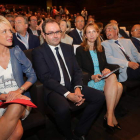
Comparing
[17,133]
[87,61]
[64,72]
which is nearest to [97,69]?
[87,61]

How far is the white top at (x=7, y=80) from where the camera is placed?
1.43 meters

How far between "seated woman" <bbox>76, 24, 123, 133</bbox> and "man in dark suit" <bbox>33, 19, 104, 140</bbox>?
260 mm

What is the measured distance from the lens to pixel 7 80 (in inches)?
57.1

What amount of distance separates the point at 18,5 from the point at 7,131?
1241 cm

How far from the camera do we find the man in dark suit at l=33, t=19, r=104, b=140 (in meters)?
1.63

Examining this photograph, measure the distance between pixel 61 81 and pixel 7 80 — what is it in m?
0.60

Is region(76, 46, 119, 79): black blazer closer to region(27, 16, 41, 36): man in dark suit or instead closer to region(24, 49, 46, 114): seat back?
region(24, 49, 46, 114): seat back

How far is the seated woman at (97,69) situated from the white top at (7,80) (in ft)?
3.19

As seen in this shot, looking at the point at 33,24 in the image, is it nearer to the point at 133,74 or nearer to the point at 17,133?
the point at 133,74

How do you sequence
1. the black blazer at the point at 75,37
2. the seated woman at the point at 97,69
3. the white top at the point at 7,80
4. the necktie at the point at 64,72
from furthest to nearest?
1. the black blazer at the point at 75,37
2. the seated woman at the point at 97,69
3. the necktie at the point at 64,72
4. the white top at the point at 7,80

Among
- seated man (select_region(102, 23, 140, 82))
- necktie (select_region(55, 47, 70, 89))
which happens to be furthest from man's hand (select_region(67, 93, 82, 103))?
seated man (select_region(102, 23, 140, 82))

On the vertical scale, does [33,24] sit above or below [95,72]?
above

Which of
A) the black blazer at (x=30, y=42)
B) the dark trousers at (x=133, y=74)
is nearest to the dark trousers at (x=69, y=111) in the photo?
the dark trousers at (x=133, y=74)

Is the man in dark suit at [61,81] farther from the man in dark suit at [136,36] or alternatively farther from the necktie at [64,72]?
the man in dark suit at [136,36]
